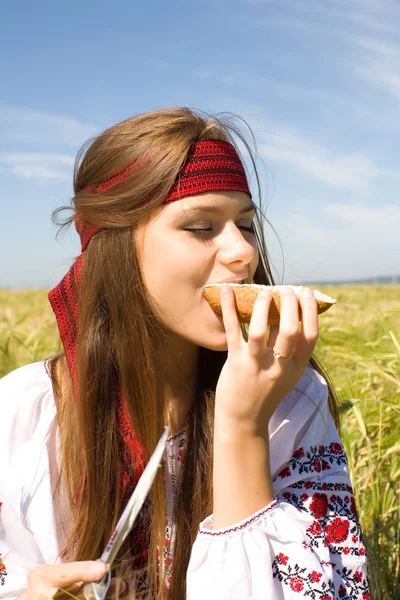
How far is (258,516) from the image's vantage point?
171 cm

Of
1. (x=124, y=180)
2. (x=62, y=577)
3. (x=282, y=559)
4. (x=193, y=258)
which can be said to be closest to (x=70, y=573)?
(x=62, y=577)

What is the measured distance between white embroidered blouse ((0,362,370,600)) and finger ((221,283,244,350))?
41 centimetres

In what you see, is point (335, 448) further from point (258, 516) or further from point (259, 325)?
point (259, 325)

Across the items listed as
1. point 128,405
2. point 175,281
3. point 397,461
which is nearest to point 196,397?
point 128,405

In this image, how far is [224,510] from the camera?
1.70 metres

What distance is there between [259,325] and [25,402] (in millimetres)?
853

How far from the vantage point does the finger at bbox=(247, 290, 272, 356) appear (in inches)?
65.8

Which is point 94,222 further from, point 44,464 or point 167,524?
point 167,524

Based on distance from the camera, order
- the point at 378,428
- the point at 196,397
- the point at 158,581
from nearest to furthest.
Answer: the point at 158,581 → the point at 196,397 → the point at 378,428

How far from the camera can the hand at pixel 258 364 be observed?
168cm

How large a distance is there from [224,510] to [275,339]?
0.46 metres

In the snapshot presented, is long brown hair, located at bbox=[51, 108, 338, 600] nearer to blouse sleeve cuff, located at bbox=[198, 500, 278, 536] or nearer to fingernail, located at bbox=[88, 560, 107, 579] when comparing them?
blouse sleeve cuff, located at bbox=[198, 500, 278, 536]

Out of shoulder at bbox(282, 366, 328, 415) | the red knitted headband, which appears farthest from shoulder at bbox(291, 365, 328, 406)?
the red knitted headband

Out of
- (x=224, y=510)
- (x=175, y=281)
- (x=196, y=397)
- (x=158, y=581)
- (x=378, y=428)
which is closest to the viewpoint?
(x=224, y=510)
